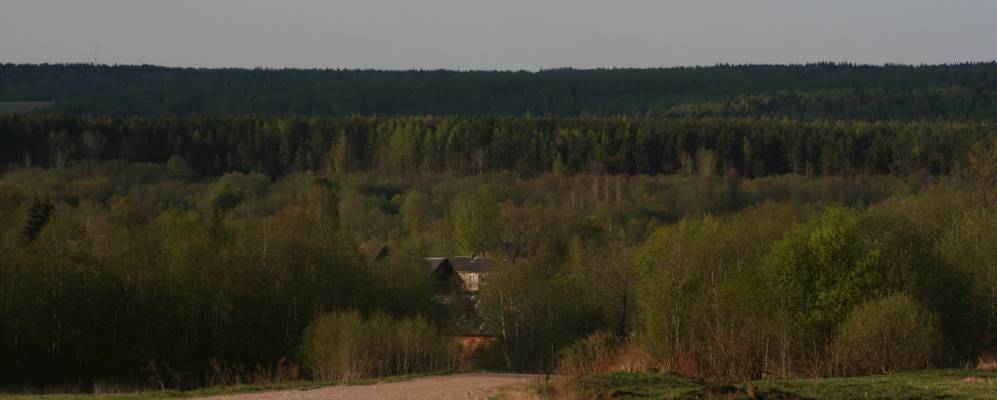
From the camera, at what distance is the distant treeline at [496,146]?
392 feet

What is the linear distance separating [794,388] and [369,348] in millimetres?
13614

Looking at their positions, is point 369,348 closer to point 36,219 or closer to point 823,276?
point 823,276

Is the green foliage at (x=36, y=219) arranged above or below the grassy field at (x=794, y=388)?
below

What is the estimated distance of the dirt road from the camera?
27.9 metres

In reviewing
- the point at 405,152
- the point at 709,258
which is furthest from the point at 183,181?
the point at 709,258

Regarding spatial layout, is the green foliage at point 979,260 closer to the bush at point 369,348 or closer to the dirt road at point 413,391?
the bush at point 369,348

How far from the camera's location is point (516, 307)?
5338cm

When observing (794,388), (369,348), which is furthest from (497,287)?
(794,388)

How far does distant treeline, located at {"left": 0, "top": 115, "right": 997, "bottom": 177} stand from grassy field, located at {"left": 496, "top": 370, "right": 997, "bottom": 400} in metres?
89.7

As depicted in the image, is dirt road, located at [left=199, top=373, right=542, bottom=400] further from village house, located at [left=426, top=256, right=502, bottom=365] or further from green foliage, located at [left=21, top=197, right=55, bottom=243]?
green foliage, located at [left=21, top=197, right=55, bottom=243]

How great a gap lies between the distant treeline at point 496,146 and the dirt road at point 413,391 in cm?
8939

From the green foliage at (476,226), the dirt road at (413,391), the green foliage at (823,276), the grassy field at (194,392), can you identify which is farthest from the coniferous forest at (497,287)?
the grassy field at (194,392)

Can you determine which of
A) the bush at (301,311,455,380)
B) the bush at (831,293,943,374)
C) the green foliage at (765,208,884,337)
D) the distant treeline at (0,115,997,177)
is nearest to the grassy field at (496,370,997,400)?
the bush at (831,293,943,374)

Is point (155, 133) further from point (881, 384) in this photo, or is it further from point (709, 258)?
point (881, 384)
